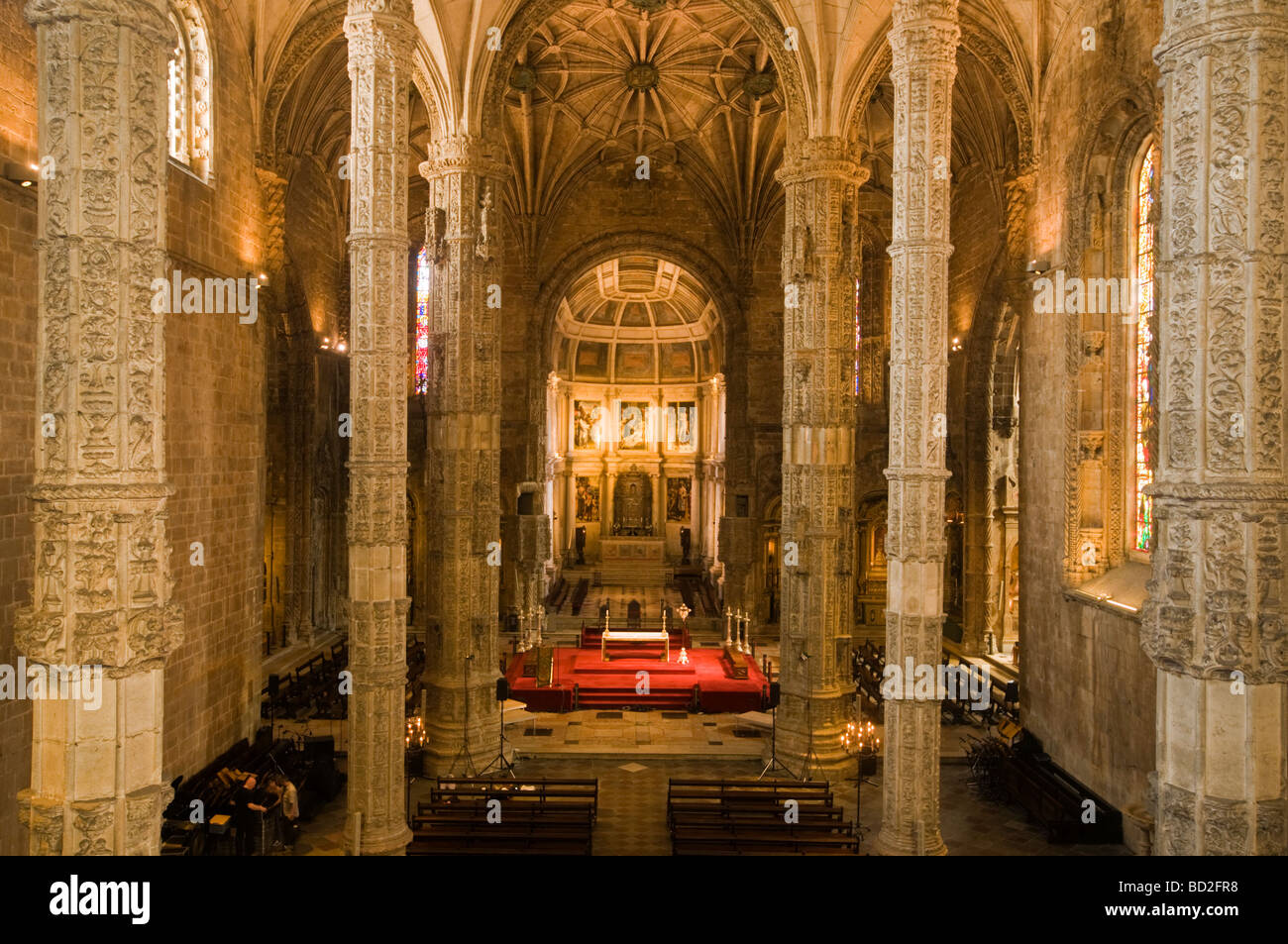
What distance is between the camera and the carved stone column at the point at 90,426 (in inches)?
245

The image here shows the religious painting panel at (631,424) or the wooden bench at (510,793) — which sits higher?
the religious painting panel at (631,424)

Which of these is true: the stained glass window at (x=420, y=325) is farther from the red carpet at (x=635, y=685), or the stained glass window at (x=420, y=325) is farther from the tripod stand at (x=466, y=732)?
the tripod stand at (x=466, y=732)

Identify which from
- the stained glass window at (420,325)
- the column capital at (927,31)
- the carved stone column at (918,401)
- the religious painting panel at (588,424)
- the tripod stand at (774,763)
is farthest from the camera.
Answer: the religious painting panel at (588,424)

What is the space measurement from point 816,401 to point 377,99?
31.2 feet

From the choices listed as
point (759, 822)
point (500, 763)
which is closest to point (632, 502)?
point (500, 763)

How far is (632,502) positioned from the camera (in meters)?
44.0

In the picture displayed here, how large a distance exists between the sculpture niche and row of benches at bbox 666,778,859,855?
92.6 feet

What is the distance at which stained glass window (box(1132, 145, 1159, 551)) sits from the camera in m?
15.7

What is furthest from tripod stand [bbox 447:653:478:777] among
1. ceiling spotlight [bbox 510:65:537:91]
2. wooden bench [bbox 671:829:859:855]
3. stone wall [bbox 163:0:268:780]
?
Answer: ceiling spotlight [bbox 510:65:537:91]

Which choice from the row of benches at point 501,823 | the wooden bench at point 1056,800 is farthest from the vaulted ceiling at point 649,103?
the wooden bench at point 1056,800

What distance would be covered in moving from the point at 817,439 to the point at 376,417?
9032 mm

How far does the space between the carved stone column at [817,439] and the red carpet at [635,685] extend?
500cm
